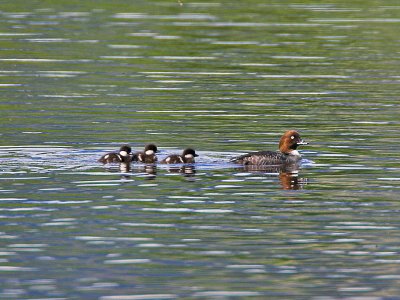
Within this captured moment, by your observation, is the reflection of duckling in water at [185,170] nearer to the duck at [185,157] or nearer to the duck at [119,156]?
the duck at [185,157]

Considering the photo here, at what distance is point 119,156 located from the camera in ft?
60.9

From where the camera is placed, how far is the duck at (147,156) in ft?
61.9

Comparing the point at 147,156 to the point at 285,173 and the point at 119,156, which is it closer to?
the point at 119,156

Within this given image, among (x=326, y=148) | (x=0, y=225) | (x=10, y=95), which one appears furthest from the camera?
(x=10, y=95)

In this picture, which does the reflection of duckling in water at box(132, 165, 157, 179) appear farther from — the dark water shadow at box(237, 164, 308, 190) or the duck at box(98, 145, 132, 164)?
A: the dark water shadow at box(237, 164, 308, 190)

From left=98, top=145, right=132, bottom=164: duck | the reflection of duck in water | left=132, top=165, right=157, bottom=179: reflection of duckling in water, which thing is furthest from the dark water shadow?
left=98, top=145, right=132, bottom=164: duck

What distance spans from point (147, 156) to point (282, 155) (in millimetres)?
1961

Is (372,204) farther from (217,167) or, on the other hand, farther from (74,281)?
(74,281)

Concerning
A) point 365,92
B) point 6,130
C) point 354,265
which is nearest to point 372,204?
point 354,265

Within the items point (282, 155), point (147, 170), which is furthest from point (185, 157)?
point (282, 155)

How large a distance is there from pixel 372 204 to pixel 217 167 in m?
3.27

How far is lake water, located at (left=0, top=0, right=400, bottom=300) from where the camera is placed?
12758mm

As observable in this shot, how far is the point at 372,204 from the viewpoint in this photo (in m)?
15.9

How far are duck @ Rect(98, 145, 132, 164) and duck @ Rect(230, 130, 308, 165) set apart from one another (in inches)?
56.9
